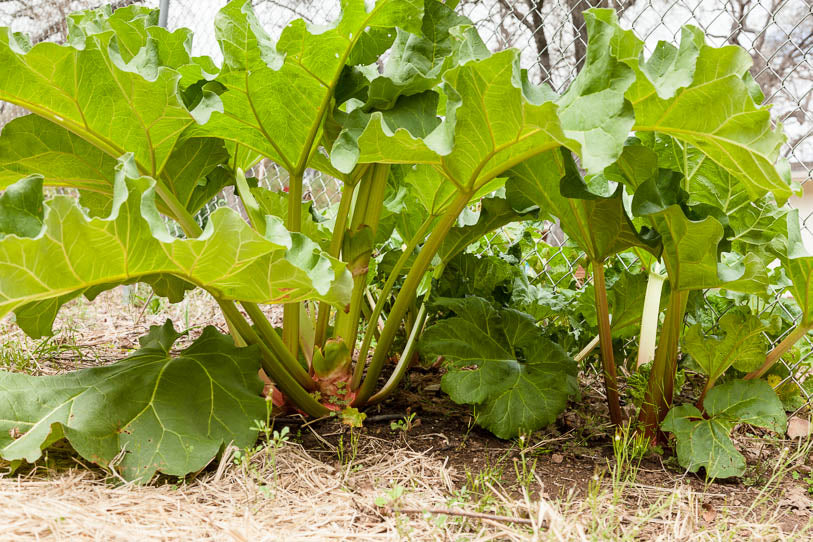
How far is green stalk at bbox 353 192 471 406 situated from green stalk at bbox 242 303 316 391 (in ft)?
0.46

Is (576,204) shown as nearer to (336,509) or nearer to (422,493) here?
(422,493)

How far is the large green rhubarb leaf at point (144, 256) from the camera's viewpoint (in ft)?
3.14

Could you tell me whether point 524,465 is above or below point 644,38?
below

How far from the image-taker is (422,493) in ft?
3.82

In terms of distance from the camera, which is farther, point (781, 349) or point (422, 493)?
point (781, 349)

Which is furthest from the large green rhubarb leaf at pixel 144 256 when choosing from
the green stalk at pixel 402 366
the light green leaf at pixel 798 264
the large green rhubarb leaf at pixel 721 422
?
the light green leaf at pixel 798 264

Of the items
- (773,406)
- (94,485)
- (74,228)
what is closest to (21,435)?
(94,485)

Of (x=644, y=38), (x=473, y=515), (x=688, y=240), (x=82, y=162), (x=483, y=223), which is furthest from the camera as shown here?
(x=644, y=38)

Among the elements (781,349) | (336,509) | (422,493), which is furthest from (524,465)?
(781,349)

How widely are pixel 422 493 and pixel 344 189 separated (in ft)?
2.40

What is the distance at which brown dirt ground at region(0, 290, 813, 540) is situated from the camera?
97 cm

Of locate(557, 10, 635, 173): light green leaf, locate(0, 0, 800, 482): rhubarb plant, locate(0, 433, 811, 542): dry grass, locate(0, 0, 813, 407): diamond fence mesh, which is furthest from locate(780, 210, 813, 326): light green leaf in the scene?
locate(557, 10, 635, 173): light green leaf

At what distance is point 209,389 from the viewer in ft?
4.35

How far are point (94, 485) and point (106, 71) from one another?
78cm
